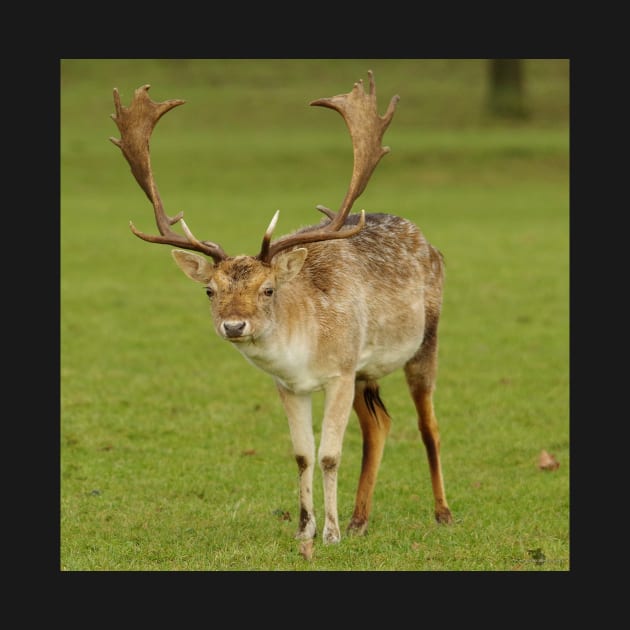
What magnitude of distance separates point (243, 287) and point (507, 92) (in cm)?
3884

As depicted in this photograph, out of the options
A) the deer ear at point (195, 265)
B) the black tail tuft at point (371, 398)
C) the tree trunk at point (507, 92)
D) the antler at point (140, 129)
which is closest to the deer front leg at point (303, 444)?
the black tail tuft at point (371, 398)

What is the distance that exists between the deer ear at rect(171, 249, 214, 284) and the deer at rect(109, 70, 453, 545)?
0.01 meters

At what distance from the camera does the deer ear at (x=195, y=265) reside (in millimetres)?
9844

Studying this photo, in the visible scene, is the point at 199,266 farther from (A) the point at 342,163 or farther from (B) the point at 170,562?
(A) the point at 342,163

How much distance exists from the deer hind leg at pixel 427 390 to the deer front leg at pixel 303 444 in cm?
131

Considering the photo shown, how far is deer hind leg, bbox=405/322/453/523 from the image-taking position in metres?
11.4

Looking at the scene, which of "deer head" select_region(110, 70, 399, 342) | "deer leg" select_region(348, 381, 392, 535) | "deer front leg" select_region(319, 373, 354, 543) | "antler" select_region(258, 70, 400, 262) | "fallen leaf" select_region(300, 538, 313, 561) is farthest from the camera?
"deer leg" select_region(348, 381, 392, 535)

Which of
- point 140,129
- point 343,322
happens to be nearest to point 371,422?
point 343,322

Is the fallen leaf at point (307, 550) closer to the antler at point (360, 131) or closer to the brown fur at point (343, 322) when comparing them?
the brown fur at point (343, 322)

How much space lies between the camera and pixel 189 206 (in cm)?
3312

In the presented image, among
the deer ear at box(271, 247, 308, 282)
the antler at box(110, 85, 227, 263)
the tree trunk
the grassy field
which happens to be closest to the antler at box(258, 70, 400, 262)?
the deer ear at box(271, 247, 308, 282)

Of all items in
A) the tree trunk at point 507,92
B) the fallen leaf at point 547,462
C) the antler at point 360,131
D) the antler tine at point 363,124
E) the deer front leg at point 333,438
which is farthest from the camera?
the tree trunk at point 507,92

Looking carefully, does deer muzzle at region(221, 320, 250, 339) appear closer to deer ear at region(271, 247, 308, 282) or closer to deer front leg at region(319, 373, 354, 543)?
deer ear at region(271, 247, 308, 282)

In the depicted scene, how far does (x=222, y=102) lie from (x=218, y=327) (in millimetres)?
39498
